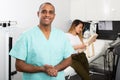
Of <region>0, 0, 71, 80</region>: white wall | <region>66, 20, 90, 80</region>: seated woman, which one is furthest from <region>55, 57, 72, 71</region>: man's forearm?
<region>0, 0, 71, 80</region>: white wall

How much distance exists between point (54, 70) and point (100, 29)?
252 centimetres

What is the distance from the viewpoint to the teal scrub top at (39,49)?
1.41 meters

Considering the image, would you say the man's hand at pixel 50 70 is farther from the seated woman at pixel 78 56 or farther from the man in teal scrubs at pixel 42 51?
the seated woman at pixel 78 56

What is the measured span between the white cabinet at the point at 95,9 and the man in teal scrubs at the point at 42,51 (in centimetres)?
202

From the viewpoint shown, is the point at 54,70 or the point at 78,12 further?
the point at 78,12

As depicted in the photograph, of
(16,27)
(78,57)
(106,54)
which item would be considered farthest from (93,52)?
(16,27)

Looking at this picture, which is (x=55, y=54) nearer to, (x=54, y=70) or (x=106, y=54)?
(x=54, y=70)

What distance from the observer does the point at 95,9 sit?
138 inches

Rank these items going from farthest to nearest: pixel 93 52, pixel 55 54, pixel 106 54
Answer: pixel 106 54, pixel 93 52, pixel 55 54

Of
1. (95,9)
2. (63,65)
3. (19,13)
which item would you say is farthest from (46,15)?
(95,9)

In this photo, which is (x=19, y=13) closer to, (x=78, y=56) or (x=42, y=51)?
(x=78, y=56)

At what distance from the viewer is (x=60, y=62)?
1.51 metres

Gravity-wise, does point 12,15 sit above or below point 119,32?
above

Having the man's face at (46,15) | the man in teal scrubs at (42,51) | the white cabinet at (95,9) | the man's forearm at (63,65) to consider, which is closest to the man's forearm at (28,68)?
the man in teal scrubs at (42,51)
